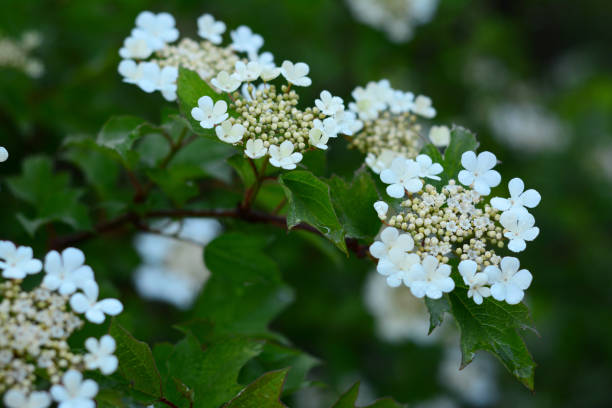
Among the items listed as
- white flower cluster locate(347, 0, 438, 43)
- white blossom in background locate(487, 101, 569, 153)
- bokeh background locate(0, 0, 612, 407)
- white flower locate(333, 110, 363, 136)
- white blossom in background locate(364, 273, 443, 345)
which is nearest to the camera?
white flower locate(333, 110, 363, 136)

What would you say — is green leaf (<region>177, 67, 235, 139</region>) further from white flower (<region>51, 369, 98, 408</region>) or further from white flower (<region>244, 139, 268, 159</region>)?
white flower (<region>51, 369, 98, 408</region>)

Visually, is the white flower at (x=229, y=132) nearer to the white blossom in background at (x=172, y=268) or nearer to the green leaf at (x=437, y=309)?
the green leaf at (x=437, y=309)

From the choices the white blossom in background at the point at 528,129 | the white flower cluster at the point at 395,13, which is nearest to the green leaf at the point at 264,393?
the white flower cluster at the point at 395,13

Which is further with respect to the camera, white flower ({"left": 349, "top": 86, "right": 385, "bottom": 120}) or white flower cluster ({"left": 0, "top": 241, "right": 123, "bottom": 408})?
white flower ({"left": 349, "top": 86, "right": 385, "bottom": 120})

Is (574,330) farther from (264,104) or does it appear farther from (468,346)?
(264,104)

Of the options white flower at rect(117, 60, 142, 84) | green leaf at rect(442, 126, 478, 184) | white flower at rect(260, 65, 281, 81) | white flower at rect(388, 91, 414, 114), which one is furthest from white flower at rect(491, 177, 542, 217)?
white flower at rect(117, 60, 142, 84)
